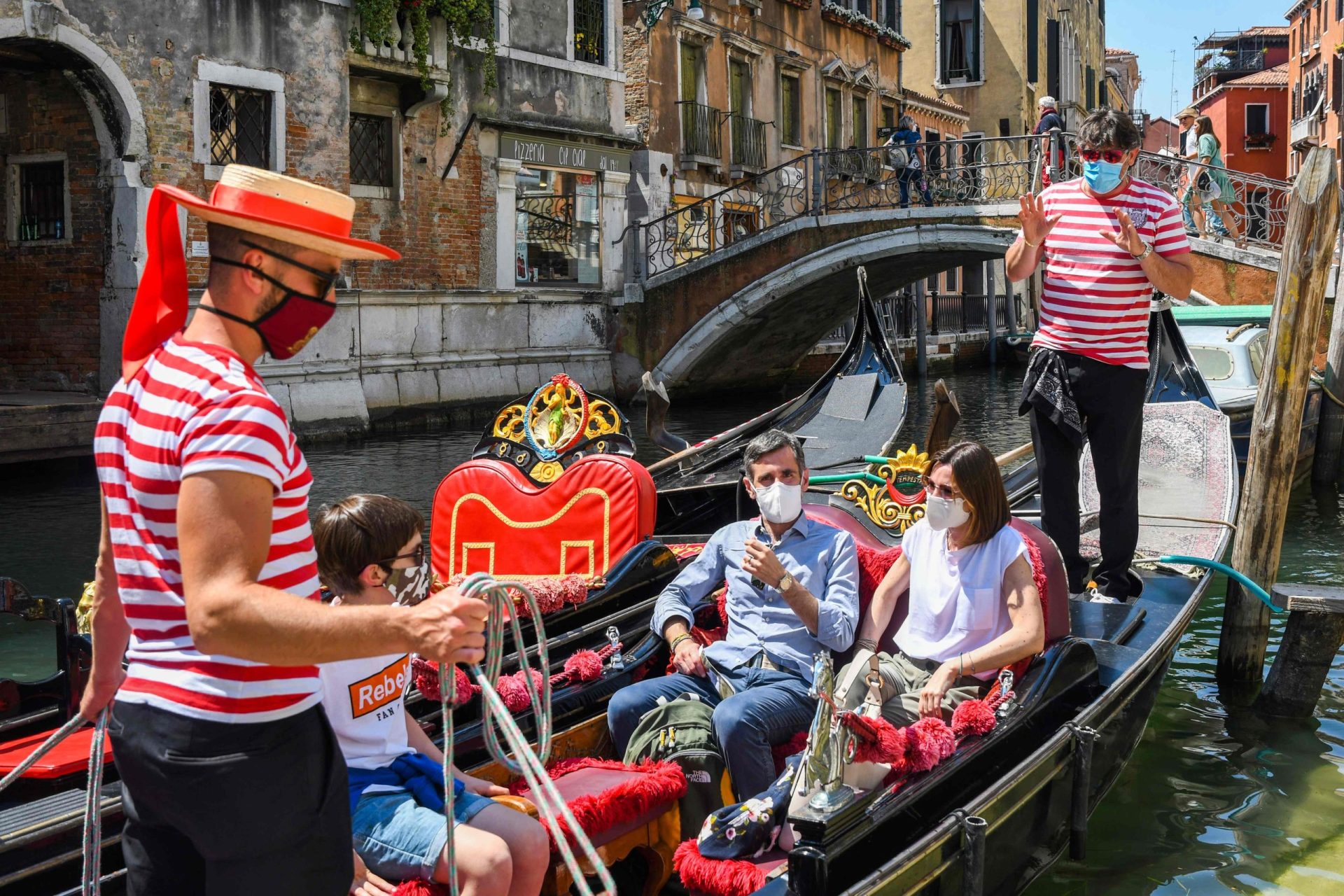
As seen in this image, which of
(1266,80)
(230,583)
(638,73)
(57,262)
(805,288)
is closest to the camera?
(230,583)

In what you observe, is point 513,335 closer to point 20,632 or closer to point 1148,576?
point 20,632

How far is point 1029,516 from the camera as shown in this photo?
3.44 metres

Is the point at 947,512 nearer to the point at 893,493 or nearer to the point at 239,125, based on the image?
the point at 893,493

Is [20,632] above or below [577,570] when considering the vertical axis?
below

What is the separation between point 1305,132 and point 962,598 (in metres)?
23.3

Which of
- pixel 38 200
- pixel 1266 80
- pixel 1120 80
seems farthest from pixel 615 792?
pixel 1120 80

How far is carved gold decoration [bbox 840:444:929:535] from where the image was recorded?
Answer: 2.71 meters

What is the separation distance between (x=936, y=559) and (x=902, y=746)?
1.31 feet

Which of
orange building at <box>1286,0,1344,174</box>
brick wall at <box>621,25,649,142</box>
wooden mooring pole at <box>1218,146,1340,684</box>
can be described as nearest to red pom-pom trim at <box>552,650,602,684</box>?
wooden mooring pole at <box>1218,146,1340,684</box>

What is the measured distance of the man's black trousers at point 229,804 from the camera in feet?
3.22

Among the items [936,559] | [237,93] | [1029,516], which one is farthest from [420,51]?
[936,559]

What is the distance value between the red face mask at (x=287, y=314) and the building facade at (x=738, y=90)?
32.8 feet

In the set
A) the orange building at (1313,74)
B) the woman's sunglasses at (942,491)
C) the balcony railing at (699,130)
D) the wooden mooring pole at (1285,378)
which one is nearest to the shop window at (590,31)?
the balcony railing at (699,130)

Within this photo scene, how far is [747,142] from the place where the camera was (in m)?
12.9
